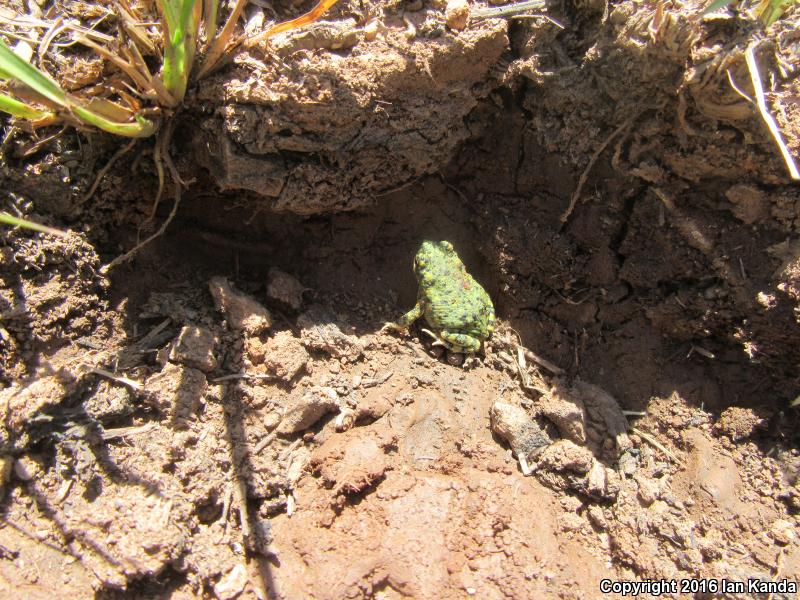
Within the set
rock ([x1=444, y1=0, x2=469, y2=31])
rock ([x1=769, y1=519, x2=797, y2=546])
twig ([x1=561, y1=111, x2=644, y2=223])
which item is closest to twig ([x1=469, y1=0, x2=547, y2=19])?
rock ([x1=444, y1=0, x2=469, y2=31])

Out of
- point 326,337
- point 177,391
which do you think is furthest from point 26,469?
point 326,337

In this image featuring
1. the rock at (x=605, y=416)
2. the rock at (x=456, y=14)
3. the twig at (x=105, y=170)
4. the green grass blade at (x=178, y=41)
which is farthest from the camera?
the rock at (x=605, y=416)

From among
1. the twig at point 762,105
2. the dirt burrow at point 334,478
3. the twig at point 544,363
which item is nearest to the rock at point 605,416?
the dirt burrow at point 334,478

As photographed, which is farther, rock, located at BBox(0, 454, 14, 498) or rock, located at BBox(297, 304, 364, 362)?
rock, located at BBox(297, 304, 364, 362)

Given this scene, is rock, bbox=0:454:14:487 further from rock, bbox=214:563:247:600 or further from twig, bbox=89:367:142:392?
rock, bbox=214:563:247:600

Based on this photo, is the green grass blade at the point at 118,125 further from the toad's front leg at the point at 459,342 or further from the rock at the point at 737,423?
the rock at the point at 737,423

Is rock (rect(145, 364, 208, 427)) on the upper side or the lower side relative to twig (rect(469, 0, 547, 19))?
lower
